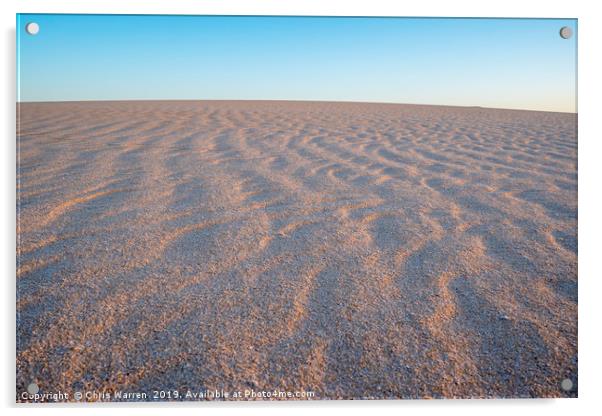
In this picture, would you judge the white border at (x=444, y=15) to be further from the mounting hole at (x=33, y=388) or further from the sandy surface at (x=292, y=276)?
the mounting hole at (x=33, y=388)

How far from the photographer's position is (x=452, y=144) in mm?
4645

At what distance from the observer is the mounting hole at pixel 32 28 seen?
5.21 feet

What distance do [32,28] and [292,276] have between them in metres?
1.31

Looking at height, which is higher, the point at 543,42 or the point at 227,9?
the point at 227,9

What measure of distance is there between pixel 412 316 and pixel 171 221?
4.27 feet

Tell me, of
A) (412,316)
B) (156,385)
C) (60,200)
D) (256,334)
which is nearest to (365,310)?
(412,316)

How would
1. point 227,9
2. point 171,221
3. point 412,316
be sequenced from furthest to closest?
point 171,221
point 227,9
point 412,316

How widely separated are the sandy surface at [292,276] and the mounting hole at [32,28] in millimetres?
276

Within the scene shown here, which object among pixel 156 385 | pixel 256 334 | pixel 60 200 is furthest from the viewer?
pixel 60 200

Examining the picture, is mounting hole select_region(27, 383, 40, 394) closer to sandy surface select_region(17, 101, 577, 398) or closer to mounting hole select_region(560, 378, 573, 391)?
sandy surface select_region(17, 101, 577, 398)

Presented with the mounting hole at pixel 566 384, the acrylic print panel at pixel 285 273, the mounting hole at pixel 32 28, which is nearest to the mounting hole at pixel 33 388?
the acrylic print panel at pixel 285 273

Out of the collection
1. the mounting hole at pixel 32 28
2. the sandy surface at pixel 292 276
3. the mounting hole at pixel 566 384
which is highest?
the mounting hole at pixel 32 28
